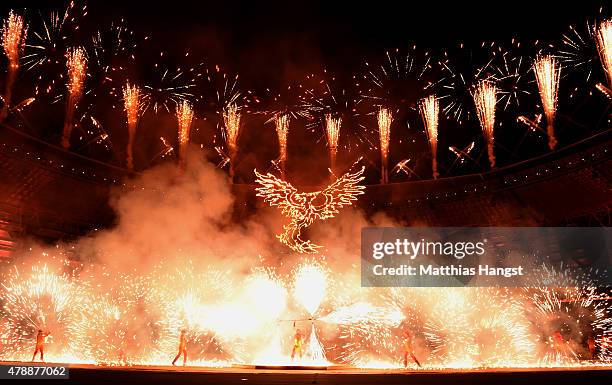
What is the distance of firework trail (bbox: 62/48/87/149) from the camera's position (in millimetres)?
18250

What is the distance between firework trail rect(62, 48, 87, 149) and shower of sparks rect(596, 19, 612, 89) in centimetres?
1550

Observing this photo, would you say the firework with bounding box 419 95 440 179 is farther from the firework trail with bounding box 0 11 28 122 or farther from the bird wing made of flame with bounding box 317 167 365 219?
the firework trail with bounding box 0 11 28 122

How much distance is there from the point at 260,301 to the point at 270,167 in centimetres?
1295

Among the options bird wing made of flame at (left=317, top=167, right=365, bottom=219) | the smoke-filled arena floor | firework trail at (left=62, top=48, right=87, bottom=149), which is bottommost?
the smoke-filled arena floor

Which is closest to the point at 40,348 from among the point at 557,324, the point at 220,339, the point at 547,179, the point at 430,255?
the point at 220,339

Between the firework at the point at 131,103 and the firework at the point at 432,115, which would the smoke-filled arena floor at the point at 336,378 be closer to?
the firework at the point at 131,103

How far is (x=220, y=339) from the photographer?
623 inches

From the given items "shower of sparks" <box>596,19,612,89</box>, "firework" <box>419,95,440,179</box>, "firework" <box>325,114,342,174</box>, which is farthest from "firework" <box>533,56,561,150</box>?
"firework" <box>325,114,342,174</box>

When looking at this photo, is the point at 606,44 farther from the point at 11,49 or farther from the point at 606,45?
the point at 11,49

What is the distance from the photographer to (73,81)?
61.6ft

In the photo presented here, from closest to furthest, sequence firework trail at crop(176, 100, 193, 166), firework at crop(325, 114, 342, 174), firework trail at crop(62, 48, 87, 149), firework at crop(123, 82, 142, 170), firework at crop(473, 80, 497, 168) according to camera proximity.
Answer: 1. firework trail at crop(62, 48, 87, 149)
2. firework at crop(123, 82, 142, 170)
3. firework at crop(473, 80, 497, 168)
4. firework trail at crop(176, 100, 193, 166)
5. firework at crop(325, 114, 342, 174)

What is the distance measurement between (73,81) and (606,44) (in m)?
16.4

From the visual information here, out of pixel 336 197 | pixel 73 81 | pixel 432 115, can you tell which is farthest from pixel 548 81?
pixel 73 81

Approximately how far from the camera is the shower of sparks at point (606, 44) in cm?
1593
